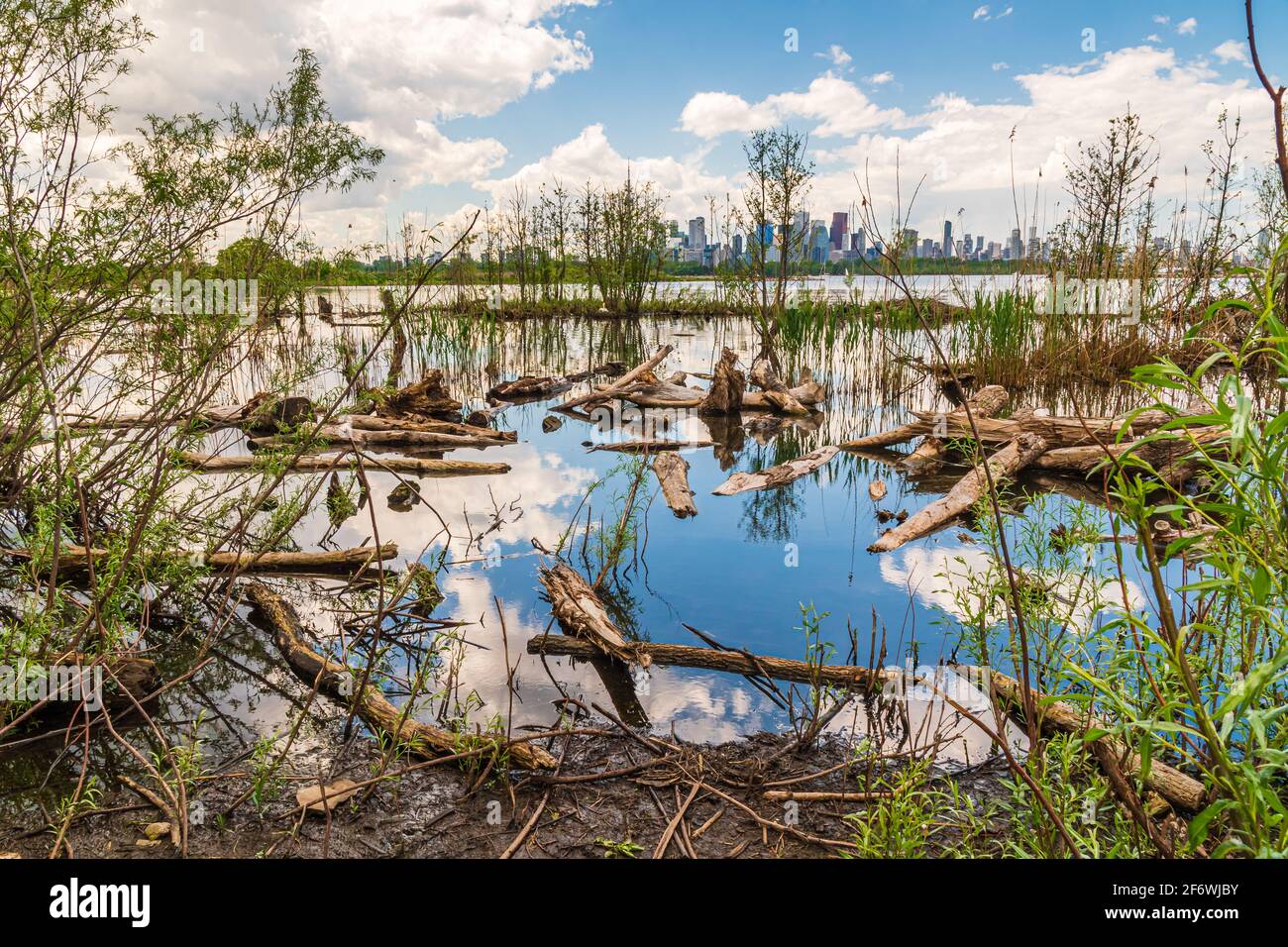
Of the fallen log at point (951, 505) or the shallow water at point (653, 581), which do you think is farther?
the fallen log at point (951, 505)

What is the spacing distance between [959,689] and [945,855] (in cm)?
112

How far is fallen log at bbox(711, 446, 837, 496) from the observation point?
6562 millimetres

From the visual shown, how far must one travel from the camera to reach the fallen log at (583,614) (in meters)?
3.58

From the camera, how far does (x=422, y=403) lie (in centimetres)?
895

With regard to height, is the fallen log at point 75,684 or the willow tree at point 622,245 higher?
the willow tree at point 622,245

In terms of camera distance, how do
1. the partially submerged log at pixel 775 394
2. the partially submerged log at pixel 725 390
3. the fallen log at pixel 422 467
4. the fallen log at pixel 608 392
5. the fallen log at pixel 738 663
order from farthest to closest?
the fallen log at pixel 608 392
the partially submerged log at pixel 775 394
the partially submerged log at pixel 725 390
the fallen log at pixel 422 467
the fallen log at pixel 738 663

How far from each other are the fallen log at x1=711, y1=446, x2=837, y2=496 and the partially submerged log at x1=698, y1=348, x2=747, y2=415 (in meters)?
2.51

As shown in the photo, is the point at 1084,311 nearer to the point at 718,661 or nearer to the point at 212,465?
the point at 718,661

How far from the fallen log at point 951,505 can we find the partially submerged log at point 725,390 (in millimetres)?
3783

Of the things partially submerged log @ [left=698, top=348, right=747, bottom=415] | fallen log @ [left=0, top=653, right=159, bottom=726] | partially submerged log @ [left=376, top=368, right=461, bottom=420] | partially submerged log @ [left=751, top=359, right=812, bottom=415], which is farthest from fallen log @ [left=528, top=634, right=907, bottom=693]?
partially submerged log @ [left=751, top=359, right=812, bottom=415]

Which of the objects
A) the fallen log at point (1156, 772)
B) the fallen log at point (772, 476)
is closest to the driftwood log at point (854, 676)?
Answer: the fallen log at point (1156, 772)

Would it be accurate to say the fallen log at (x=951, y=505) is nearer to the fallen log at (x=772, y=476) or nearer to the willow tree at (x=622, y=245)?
the fallen log at (x=772, y=476)

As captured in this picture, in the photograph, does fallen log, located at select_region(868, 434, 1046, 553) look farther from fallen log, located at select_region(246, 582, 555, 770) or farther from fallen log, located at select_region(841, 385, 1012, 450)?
fallen log, located at select_region(246, 582, 555, 770)

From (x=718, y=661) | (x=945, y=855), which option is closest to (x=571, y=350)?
(x=718, y=661)
